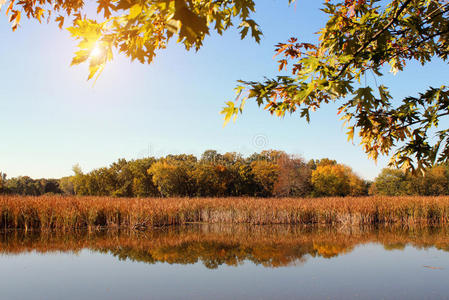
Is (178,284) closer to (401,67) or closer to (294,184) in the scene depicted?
(401,67)

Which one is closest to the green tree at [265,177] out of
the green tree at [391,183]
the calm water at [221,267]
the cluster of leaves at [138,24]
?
the green tree at [391,183]

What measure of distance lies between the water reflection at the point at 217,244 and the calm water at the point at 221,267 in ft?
0.08

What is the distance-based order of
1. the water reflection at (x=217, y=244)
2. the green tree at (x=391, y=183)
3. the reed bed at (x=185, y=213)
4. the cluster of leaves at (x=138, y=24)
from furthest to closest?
the green tree at (x=391, y=183), the reed bed at (x=185, y=213), the water reflection at (x=217, y=244), the cluster of leaves at (x=138, y=24)

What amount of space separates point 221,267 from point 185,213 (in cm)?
819

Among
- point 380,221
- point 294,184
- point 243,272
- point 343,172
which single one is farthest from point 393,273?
point 343,172

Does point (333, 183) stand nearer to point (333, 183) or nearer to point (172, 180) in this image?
point (333, 183)

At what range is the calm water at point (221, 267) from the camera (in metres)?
4.70

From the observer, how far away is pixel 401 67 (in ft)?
12.6

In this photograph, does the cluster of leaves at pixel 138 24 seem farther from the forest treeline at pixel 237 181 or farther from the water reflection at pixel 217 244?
the forest treeline at pixel 237 181

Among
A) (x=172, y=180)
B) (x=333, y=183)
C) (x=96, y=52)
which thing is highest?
(x=96, y=52)

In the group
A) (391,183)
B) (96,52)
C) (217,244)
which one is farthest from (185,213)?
(391,183)

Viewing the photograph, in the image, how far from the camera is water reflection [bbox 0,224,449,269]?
22.8 feet

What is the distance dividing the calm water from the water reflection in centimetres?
2

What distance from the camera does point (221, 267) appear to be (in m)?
6.11
